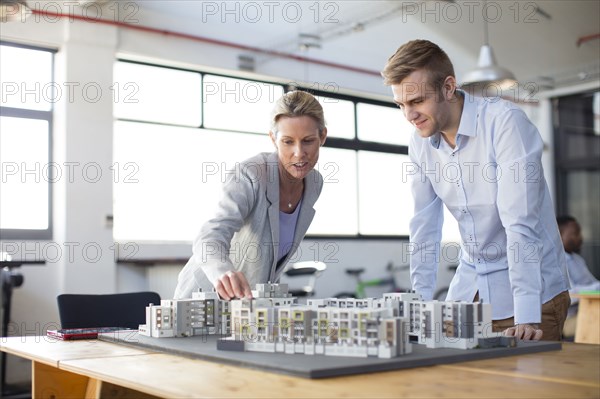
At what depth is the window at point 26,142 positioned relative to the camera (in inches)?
238

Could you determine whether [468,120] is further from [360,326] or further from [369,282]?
[369,282]

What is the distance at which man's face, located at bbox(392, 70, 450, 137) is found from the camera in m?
1.92

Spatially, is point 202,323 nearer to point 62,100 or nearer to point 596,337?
point 596,337

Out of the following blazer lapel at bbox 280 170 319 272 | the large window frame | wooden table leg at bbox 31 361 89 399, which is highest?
the large window frame

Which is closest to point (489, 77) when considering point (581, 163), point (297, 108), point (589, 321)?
point (589, 321)

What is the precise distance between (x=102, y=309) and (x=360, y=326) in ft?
4.72

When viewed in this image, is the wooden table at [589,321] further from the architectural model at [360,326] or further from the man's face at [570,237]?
the architectural model at [360,326]

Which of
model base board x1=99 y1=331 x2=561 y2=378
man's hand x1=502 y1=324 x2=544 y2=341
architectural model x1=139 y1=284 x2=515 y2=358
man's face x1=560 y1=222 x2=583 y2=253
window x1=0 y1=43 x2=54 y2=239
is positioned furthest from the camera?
window x1=0 y1=43 x2=54 y2=239

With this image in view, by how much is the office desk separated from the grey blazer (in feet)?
1.83

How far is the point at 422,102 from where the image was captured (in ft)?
6.33

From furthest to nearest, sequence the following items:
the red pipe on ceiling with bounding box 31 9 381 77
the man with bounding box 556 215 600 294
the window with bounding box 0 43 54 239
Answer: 1. the red pipe on ceiling with bounding box 31 9 381 77
2. the window with bounding box 0 43 54 239
3. the man with bounding box 556 215 600 294

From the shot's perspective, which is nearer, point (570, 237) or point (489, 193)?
point (489, 193)

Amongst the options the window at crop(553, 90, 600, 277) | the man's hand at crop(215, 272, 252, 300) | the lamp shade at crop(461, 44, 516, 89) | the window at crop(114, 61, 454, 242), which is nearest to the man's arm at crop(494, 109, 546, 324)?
the man's hand at crop(215, 272, 252, 300)

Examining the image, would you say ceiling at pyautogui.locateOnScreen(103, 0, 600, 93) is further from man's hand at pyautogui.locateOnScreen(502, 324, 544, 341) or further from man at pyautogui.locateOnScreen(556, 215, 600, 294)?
man's hand at pyautogui.locateOnScreen(502, 324, 544, 341)
